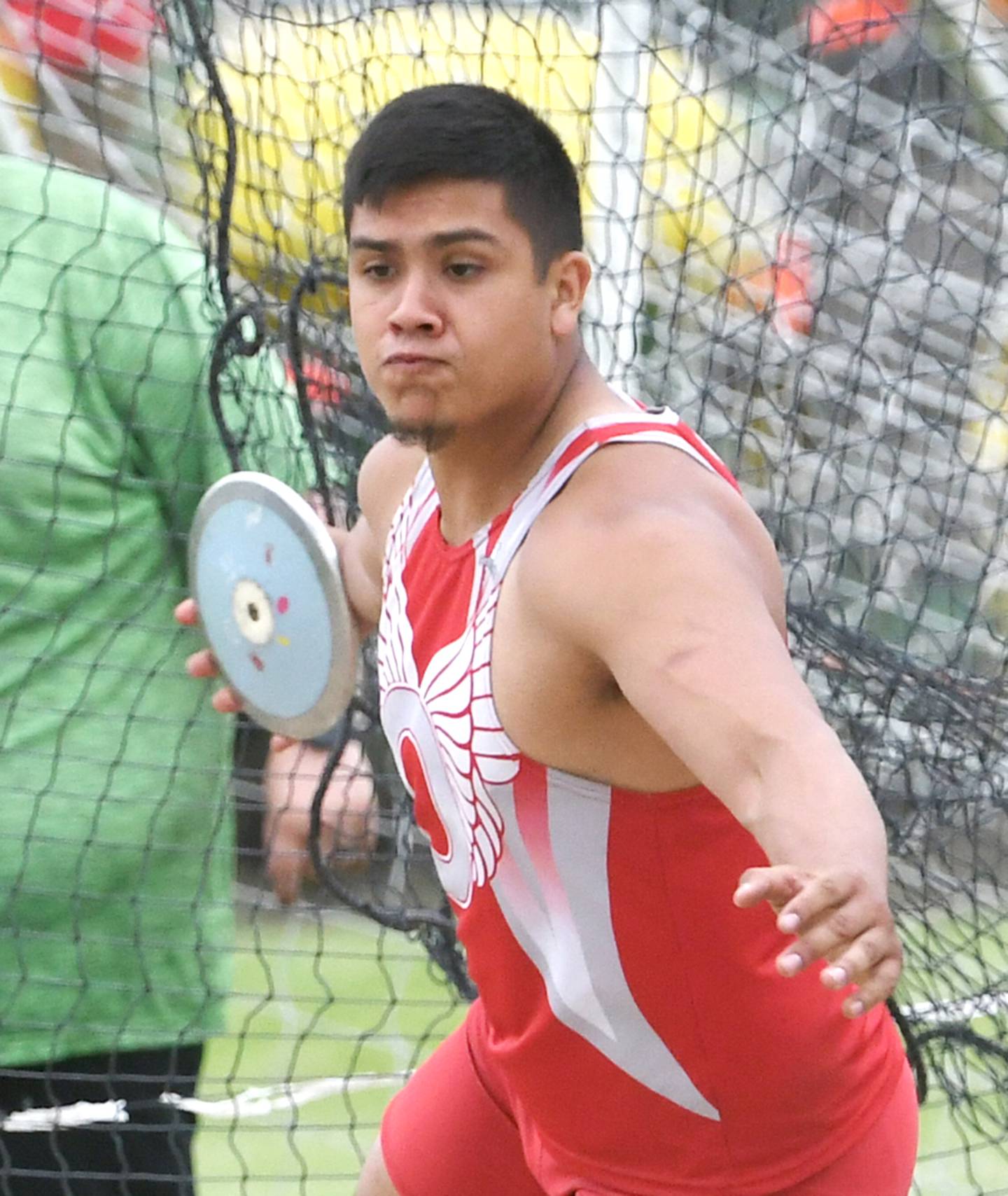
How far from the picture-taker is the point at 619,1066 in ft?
5.05

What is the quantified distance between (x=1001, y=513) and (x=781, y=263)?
498 millimetres

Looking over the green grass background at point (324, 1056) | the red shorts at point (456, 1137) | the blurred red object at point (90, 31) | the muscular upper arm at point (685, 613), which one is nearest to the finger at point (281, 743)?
the green grass background at point (324, 1056)

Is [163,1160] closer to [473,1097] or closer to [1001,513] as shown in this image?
[473,1097]

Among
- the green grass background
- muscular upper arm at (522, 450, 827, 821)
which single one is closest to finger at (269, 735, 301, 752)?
the green grass background

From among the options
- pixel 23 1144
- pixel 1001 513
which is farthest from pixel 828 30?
pixel 23 1144

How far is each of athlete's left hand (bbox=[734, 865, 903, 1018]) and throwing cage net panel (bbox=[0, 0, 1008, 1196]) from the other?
1221 mm

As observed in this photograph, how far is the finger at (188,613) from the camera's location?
200 centimetres

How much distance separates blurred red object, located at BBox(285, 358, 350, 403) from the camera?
247cm

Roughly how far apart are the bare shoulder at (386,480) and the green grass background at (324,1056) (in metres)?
0.84

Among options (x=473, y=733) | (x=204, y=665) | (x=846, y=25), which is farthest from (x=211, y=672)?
(x=846, y=25)

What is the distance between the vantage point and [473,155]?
1395 mm

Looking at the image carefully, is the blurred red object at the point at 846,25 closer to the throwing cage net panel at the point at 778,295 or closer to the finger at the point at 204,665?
the throwing cage net panel at the point at 778,295

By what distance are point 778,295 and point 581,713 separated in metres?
1.81

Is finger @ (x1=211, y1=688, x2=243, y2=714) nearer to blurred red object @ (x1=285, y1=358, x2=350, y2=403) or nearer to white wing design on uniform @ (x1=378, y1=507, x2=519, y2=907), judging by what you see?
white wing design on uniform @ (x1=378, y1=507, x2=519, y2=907)
